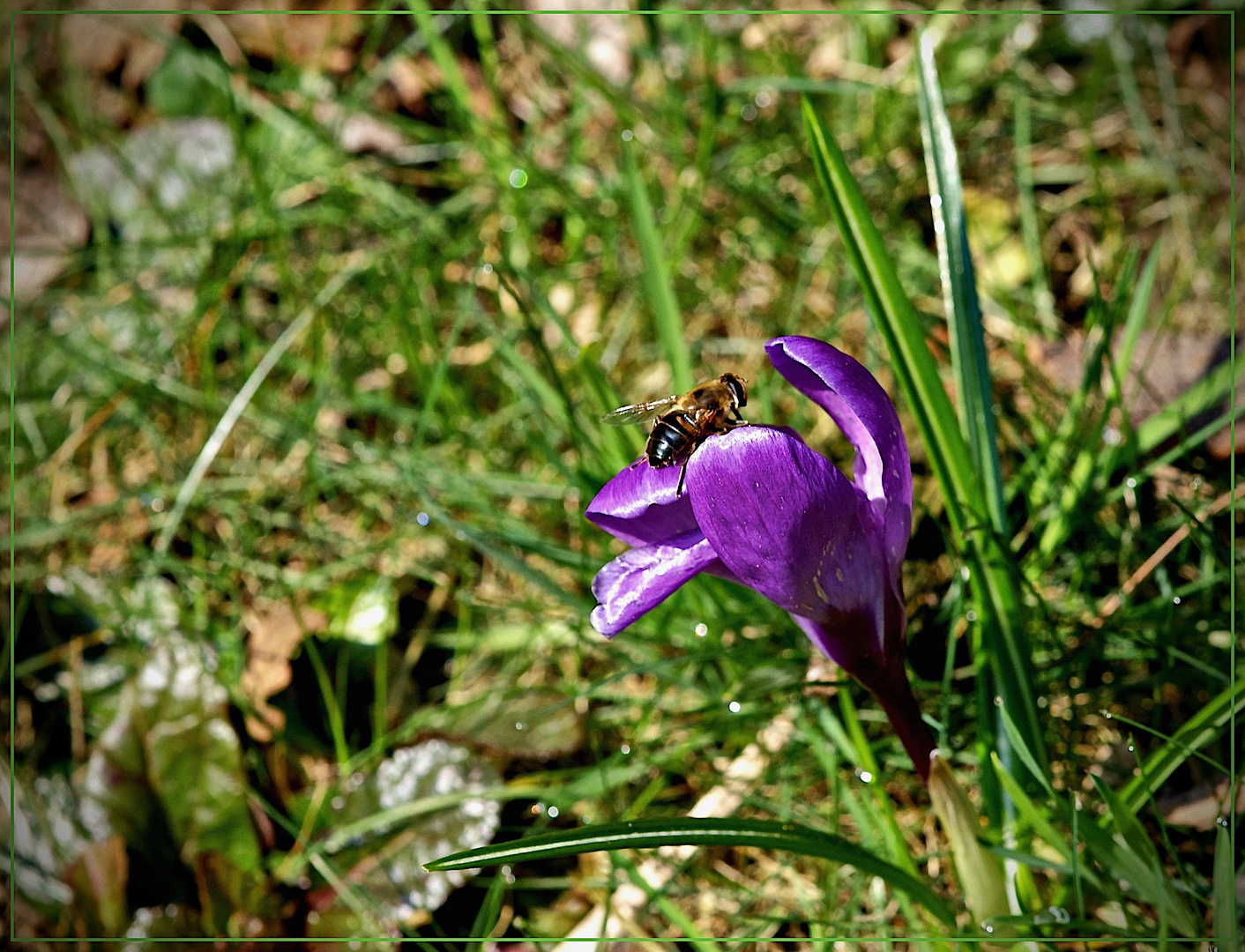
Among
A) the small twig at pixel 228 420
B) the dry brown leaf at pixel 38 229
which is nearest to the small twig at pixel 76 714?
the small twig at pixel 228 420

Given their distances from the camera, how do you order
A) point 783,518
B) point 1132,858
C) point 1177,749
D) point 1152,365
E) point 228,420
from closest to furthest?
point 783,518 → point 1132,858 → point 1177,749 → point 1152,365 → point 228,420

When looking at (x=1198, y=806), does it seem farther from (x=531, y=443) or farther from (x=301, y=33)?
(x=301, y=33)

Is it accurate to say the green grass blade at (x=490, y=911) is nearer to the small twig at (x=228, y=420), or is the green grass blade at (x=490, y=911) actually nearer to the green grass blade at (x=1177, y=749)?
the green grass blade at (x=1177, y=749)

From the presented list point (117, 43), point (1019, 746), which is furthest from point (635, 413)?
point (117, 43)

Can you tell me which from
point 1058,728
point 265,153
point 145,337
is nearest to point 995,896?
point 1058,728

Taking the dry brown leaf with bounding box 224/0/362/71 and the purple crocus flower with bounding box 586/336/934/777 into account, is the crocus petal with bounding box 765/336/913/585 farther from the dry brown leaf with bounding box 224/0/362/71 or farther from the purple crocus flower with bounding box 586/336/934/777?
the dry brown leaf with bounding box 224/0/362/71

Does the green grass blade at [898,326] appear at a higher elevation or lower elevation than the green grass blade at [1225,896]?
higher
